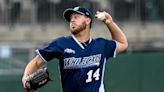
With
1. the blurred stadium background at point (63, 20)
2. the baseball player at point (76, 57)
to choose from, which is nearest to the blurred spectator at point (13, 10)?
the blurred stadium background at point (63, 20)

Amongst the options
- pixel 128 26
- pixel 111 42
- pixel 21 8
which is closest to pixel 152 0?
pixel 128 26

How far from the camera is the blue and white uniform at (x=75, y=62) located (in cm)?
496

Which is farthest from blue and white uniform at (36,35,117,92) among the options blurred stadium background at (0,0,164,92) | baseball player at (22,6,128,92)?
blurred stadium background at (0,0,164,92)

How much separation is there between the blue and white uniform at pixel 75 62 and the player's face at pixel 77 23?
3.8 inches

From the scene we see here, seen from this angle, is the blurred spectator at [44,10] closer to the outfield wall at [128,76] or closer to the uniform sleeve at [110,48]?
the outfield wall at [128,76]

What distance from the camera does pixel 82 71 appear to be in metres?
5.00

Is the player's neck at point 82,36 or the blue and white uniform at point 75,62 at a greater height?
the player's neck at point 82,36

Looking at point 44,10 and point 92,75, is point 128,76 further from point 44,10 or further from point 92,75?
point 44,10

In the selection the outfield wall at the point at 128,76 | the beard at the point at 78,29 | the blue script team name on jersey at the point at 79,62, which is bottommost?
the outfield wall at the point at 128,76

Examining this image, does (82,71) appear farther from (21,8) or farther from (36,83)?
(21,8)

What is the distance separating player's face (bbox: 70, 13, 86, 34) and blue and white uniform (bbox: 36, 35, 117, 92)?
0.31 ft

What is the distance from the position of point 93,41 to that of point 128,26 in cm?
1494

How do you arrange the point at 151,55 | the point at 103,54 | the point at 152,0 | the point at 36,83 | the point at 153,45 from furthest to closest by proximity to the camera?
the point at 152,0 → the point at 153,45 → the point at 151,55 → the point at 103,54 → the point at 36,83

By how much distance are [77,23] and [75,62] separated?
356 millimetres
